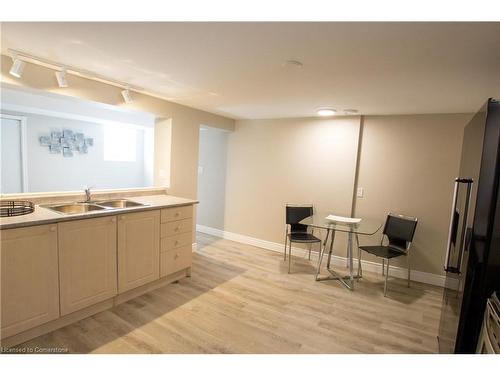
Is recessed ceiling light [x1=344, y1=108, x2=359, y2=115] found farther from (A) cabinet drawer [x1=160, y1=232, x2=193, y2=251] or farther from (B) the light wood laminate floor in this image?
(A) cabinet drawer [x1=160, y1=232, x2=193, y2=251]

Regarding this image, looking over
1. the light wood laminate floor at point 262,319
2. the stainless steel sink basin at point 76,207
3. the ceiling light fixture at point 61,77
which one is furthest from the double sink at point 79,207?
the ceiling light fixture at point 61,77

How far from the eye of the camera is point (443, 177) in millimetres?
3252

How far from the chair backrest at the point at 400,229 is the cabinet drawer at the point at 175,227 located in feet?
8.03

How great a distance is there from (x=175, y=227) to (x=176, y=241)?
0.54ft

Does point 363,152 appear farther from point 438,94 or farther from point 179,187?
point 179,187

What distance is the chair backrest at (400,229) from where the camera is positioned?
3.11 m

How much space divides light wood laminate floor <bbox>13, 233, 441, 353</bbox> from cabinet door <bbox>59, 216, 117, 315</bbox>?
0.71ft

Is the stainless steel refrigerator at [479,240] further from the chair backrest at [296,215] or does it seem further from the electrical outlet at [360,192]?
the chair backrest at [296,215]

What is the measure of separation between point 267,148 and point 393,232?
220 cm

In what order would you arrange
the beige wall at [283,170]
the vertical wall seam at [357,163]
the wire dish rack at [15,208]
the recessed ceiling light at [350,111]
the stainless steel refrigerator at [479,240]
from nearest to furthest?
the stainless steel refrigerator at [479,240]
the wire dish rack at [15,208]
the recessed ceiling light at [350,111]
the vertical wall seam at [357,163]
the beige wall at [283,170]

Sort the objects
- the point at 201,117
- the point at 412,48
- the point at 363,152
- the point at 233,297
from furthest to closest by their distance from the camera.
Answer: the point at 201,117, the point at 363,152, the point at 233,297, the point at 412,48

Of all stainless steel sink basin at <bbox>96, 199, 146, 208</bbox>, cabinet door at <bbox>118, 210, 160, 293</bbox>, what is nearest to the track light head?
stainless steel sink basin at <bbox>96, 199, 146, 208</bbox>

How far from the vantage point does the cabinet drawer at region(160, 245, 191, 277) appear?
291 centimetres
